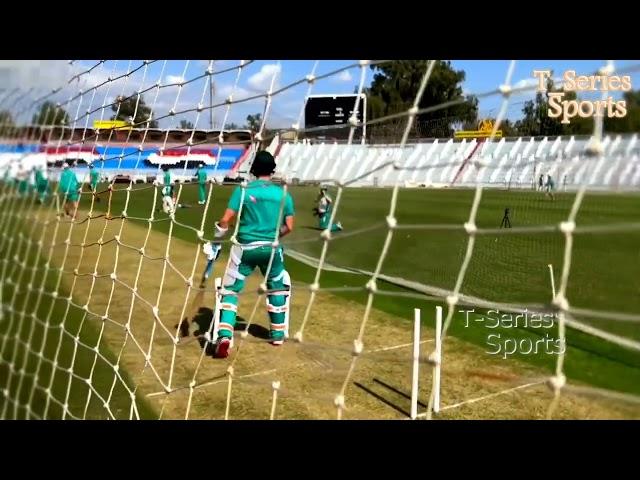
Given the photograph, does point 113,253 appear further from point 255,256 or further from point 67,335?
point 255,256

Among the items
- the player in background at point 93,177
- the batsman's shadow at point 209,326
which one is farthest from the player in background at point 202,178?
the batsman's shadow at point 209,326

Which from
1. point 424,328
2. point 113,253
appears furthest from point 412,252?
point 113,253

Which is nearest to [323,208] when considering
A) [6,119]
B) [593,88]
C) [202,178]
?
[202,178]

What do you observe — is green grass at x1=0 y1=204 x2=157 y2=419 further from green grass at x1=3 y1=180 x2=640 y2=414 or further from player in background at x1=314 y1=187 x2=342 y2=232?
player in background at x1=314 y1=187 x2=342 y2=232

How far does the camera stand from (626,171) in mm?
2863

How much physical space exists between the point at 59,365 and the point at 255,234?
1530 mm

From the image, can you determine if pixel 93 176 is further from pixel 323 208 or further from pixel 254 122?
pixel 323 208

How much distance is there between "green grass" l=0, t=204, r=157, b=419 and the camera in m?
3.09

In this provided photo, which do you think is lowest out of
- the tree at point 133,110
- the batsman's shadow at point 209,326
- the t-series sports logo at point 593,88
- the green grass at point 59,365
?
the green grass at point 59,365

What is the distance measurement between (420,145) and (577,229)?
9.07 ft

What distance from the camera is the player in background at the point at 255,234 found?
3559mm

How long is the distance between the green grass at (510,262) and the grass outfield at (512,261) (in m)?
0.01

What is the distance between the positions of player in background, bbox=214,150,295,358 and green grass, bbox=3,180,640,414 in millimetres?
309

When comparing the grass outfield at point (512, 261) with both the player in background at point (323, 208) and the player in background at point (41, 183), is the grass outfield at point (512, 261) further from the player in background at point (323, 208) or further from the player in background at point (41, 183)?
the player in background at point (41, 183)
